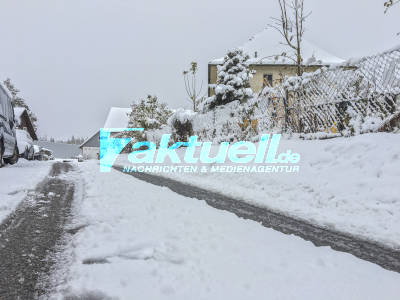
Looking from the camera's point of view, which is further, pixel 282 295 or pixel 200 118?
pixel 200 118

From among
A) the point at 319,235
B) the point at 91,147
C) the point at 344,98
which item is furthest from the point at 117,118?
the point at 319,235

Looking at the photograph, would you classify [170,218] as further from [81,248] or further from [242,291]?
[242,291]

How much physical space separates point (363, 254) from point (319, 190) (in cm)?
243

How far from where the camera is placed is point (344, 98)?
6723 mm

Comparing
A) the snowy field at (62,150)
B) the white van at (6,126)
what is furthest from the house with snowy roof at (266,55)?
the snowy field at (62,150)

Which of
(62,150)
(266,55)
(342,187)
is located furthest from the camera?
(62,150)

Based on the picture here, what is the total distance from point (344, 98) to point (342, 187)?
3.01 metres

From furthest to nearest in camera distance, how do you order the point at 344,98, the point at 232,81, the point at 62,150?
the point at 62,150 < the point at 232,81 < the point at 344,98

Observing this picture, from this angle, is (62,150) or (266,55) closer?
(266,55)

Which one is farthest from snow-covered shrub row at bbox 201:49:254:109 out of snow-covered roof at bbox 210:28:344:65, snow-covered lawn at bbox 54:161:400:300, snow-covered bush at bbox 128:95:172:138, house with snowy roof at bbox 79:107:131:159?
house with snowy roof at bbox 79:107:131:159

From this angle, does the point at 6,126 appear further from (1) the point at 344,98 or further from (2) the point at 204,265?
(1) the point at 344,98

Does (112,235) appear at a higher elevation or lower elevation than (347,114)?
lower

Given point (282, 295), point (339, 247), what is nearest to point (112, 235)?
point (282, 295)

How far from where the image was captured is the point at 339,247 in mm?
2623
